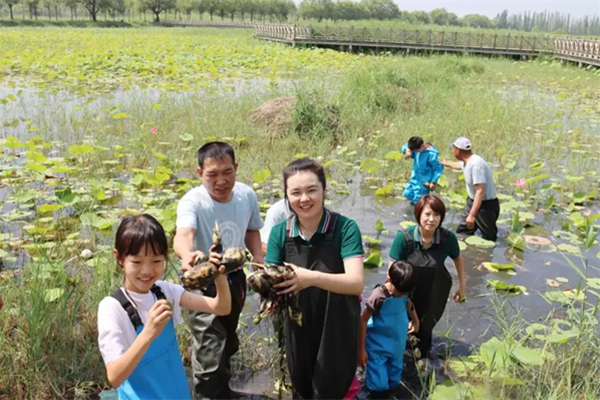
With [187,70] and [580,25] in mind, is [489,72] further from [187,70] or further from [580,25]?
[580,25]

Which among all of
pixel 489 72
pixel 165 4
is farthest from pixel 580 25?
pixel 489 72

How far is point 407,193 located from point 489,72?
47.6ft

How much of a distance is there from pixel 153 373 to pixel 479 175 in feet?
12.3

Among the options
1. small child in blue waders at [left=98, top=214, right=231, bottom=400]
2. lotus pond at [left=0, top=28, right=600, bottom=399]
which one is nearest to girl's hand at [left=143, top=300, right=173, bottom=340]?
small child in blue waders at [left=98, top=214, right=231, bottom=400]

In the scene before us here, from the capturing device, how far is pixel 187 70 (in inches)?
613

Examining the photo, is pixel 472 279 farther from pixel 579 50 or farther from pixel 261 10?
pixel 261 10

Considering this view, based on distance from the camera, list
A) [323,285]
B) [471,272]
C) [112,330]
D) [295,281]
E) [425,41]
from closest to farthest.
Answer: [112,330], [295,281], [323,285], [471,272], [425,41]

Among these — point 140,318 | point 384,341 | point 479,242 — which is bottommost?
point 479,242

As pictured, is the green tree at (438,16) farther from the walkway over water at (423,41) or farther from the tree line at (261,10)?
the walkway over water at (423,41)

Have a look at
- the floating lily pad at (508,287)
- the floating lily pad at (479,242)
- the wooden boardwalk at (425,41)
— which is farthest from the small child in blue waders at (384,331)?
the wooden boardwalk at (425,41)

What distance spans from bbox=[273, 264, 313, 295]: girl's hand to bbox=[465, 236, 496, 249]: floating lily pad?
3.18 metres

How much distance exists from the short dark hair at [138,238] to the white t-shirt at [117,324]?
6.0 inches

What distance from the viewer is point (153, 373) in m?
1.78

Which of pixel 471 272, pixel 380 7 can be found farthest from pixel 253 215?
pixel 380 7
